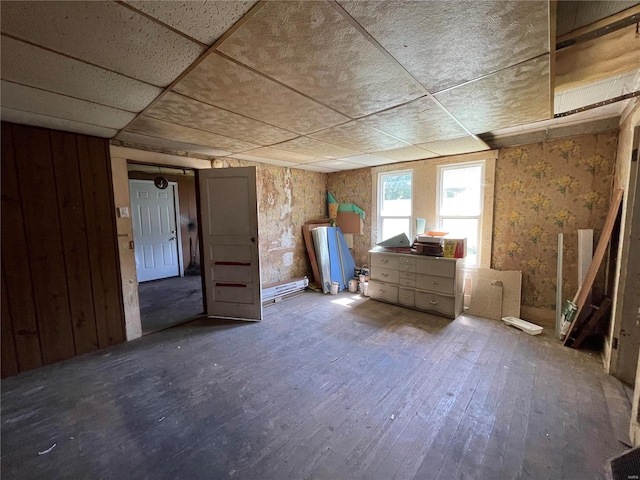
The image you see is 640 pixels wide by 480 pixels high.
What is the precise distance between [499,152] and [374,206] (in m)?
1.93

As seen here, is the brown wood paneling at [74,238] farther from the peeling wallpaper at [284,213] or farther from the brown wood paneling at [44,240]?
the peeling wallpaper at [284,213]

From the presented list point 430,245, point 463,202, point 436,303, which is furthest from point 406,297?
point 463,202

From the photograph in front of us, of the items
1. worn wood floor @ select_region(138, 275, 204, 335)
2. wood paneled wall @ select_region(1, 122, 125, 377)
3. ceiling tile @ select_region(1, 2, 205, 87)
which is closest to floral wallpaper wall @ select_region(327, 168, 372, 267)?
worn wood floor @ select_region(138, 275, 204, 335)

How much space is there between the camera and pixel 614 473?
1328 millimetres

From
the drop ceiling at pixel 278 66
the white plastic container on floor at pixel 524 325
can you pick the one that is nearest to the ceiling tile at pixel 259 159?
the drop ceiling at pixel 278 66

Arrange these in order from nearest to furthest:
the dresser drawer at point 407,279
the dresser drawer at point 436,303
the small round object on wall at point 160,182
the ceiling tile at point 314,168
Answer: the dresser drawer at point 436,303
the dresser drawer at point 407,279
the ceiling tile at point 314,168
the small round object on wall at point 160,182

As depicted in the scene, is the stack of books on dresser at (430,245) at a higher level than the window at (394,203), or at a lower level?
lower

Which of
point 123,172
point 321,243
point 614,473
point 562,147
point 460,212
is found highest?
point 562,147

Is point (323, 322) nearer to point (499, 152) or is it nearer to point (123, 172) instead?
point (123, 172)

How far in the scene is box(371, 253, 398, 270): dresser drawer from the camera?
3.83 meters

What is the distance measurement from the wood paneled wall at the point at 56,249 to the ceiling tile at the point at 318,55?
227cm

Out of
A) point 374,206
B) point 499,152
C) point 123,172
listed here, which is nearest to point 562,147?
point 499,152

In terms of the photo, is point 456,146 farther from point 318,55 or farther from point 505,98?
point 318,55

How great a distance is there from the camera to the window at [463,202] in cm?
356
